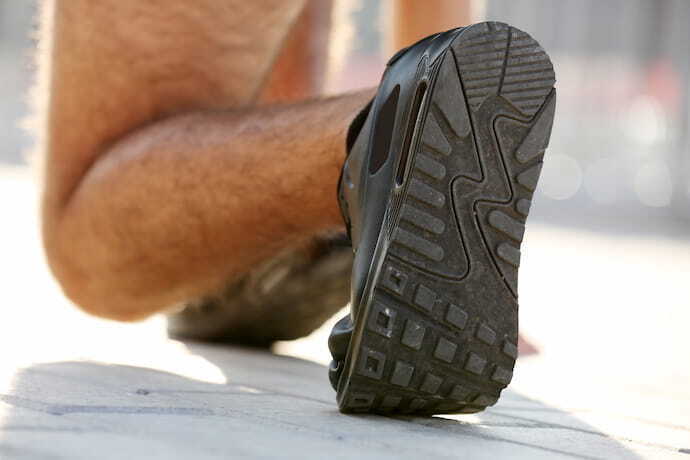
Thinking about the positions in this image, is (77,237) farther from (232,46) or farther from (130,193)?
(232,46)

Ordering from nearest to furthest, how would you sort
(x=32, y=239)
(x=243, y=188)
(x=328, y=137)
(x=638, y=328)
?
1. (x=328, y=137)
2. (x=243, y=188)
3. (x=638, y=328)
4. (x=32, y=239)

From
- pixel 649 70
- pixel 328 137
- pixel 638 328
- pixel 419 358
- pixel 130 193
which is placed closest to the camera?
pixel 419 358

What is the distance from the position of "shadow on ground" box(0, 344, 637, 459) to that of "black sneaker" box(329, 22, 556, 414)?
55 mm

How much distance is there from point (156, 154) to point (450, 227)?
51 centimetres

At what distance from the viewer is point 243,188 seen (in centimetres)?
131

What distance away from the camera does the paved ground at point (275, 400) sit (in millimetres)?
898

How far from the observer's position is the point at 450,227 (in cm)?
102

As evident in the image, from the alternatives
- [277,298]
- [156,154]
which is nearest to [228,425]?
[156,154]

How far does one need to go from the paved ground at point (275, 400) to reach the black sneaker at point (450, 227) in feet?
0.21

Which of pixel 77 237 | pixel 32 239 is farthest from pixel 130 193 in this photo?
pixel 32 239

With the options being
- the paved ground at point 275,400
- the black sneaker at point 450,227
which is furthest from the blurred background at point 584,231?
the black sneaker at point 450,227

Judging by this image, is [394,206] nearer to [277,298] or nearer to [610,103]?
[277,298]

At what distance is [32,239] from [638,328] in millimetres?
2566

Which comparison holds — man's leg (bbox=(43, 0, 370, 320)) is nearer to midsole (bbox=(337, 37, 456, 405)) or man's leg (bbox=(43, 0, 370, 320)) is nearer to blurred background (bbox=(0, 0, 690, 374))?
midsole (bbox=(337, 37, 456, 405))
